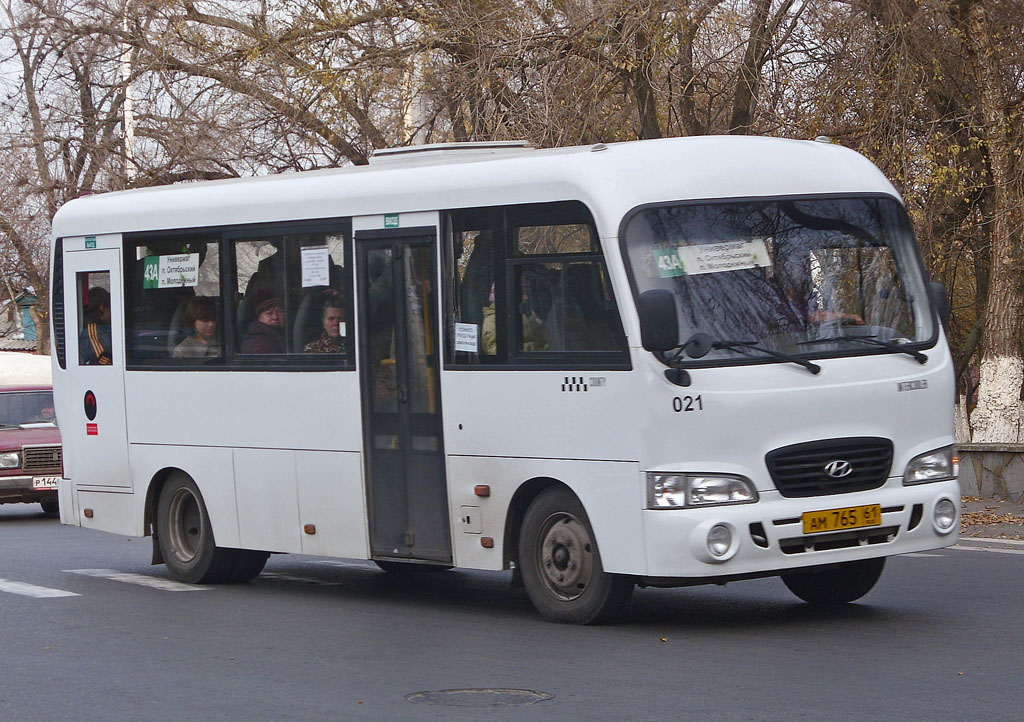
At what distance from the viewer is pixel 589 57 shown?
2081 centimetres

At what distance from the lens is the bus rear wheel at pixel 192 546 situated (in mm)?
13570

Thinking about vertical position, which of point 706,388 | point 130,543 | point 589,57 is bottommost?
point 130,543

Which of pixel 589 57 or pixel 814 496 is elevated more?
pixel 589 57

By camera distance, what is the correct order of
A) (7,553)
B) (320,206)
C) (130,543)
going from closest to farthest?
1. (320,206)
2. (7,553)
3. (130,543)

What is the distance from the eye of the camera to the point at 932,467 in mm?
10672

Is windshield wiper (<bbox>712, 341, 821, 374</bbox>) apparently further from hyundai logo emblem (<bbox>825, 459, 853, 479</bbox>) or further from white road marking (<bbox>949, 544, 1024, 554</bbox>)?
white road marking (<bbox>949, 544, 1024, 554</bbox>)

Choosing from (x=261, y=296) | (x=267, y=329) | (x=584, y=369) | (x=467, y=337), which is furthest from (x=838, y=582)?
(x=261, y=296)

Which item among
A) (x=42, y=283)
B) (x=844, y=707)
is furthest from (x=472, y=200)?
(x=42, y=283)

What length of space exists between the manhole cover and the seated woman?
210 inches

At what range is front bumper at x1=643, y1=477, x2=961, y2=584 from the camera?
390 inches

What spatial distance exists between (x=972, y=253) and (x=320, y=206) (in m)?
14.4

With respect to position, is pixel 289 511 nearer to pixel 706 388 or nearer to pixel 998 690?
pixel 706 388

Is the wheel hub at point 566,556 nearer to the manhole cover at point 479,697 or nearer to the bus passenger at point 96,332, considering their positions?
the manhole cover at point 479,697

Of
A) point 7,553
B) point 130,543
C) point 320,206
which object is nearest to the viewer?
point 320,206
